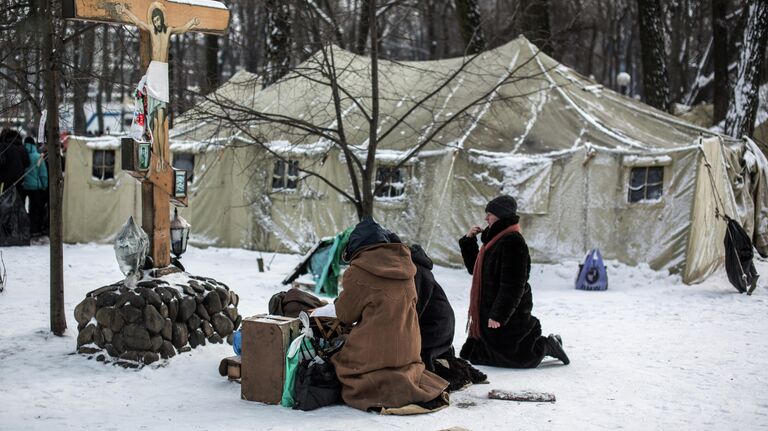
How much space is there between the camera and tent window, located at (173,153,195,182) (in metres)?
14.5

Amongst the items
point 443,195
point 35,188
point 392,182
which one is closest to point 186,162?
point 35,188

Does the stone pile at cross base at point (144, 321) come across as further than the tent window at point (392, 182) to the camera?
No

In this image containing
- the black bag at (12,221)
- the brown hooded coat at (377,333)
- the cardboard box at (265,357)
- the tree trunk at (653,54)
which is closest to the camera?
the brown hooded coat at (377,333)

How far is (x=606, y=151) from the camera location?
11.7 meters

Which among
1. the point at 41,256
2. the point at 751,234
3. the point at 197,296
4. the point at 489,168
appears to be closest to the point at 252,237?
the point at 41,256

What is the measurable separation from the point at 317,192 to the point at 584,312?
220 inches

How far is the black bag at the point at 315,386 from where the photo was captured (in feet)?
16.9

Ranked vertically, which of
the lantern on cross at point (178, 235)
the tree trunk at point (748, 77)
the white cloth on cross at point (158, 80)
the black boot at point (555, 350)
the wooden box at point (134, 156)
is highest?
the tree trunk at point (748, 77)

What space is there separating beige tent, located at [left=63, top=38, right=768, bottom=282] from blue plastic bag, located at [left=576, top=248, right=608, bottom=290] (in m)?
0.90

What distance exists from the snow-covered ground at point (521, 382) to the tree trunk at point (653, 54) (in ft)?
25.3

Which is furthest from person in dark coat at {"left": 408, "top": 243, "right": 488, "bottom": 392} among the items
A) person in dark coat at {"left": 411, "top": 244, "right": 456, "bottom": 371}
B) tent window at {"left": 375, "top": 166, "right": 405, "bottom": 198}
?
tent window at {"left": 375, "top": 166, "right": 405, "bottom": 198}

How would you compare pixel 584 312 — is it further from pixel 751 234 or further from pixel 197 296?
pixel 751 234

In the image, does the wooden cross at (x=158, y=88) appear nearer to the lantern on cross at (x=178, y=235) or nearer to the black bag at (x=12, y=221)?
the lantern on cross at (x=178, y=235)

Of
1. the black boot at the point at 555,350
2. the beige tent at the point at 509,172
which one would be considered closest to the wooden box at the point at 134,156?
the black boot at the point at 555,350
